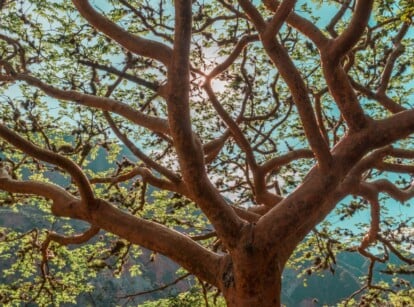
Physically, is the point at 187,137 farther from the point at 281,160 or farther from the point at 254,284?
the point at 281,160

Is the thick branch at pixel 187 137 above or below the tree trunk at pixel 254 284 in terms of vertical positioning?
above

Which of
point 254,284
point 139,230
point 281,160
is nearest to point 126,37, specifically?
point 139,230

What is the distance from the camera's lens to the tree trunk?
457 cm

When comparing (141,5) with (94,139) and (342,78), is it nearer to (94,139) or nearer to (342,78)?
(94,139)

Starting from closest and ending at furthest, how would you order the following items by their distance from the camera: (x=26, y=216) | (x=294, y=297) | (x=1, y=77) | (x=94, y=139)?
(x=1, y=77) < (x=94, y=139) < (x=26, y=216) < (x=294, y=297)

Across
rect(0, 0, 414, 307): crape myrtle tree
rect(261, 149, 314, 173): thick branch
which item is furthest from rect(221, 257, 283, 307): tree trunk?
rect(261, 149, 314, 173): thick branch

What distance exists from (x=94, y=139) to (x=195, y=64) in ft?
10.1

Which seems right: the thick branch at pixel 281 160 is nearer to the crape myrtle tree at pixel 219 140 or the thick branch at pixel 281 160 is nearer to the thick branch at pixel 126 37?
the crape myrtle tree at pixel 219 140

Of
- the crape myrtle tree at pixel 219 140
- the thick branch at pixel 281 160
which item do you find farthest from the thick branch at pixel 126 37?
the thick branch at pixel 281 160

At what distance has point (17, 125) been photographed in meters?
9.26

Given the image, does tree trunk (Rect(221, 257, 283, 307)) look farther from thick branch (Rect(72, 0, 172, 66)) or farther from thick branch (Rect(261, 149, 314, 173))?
thick branch (Rect(261, 149, 314, 173))

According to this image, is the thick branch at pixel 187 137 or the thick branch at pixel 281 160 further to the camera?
the thick branch at pixel 281 160

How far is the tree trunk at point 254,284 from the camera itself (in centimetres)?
457

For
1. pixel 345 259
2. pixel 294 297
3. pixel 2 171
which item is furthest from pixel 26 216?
pixel 345 259
